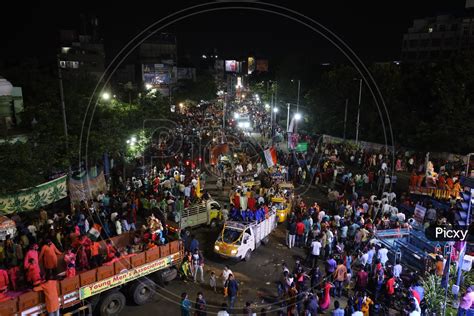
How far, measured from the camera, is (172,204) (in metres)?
18.9

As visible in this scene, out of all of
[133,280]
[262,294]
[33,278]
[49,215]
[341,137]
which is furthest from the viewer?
[341,137]

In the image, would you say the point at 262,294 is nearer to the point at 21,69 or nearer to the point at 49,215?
the point at 49,215

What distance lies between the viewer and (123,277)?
11.5 m

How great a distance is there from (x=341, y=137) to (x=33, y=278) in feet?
120

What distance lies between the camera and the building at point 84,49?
210ft

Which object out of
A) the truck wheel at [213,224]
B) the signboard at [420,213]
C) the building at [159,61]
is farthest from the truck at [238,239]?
the building at [159,61]

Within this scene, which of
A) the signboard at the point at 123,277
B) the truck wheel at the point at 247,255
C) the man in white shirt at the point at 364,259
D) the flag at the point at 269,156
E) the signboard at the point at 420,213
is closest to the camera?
the signboard at the point at 123,277

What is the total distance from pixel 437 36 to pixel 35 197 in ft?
214

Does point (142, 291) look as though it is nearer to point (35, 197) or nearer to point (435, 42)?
point (35, 197)

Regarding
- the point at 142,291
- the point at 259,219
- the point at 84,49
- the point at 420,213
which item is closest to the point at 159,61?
the point at 84,49

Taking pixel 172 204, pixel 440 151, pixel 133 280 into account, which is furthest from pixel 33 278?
pixel 440 151

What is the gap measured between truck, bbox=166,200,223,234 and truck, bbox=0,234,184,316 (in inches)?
154

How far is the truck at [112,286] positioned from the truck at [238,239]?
231cm

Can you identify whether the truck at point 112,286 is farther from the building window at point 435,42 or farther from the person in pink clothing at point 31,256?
the building window at point 435,42
